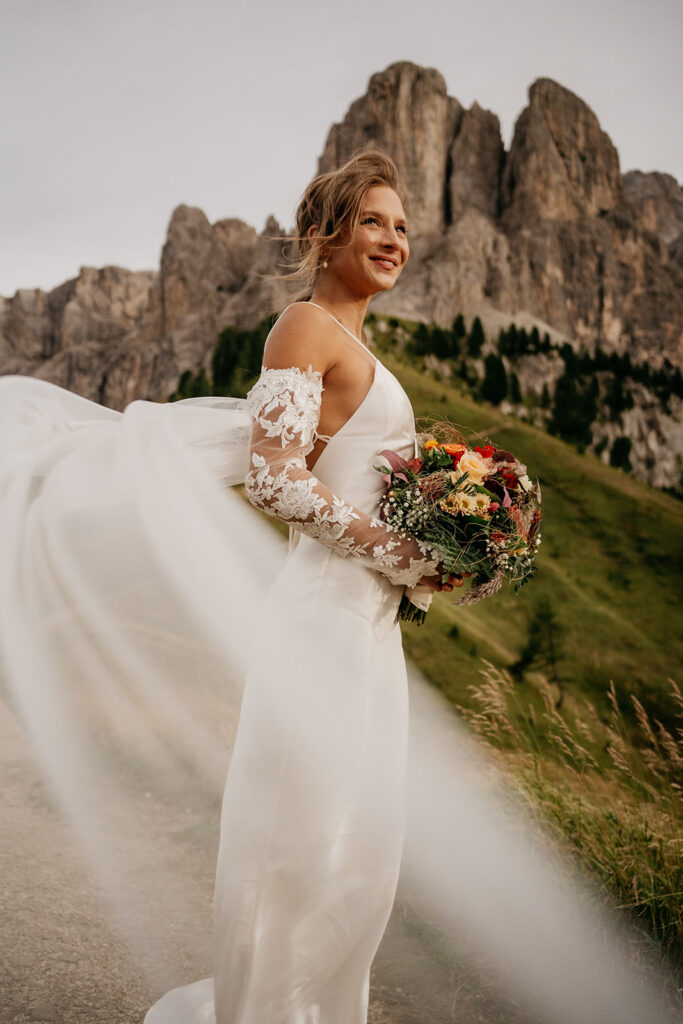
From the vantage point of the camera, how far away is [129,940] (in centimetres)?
318

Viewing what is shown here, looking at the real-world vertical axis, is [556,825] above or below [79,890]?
above

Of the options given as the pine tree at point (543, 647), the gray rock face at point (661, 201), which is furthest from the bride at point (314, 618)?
the gray rock face at point (661, 201)

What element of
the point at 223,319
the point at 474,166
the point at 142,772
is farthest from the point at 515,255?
the point at 142,772

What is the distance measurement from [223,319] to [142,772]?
3232 inches

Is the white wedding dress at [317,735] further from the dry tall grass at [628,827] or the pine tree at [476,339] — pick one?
the pine tree at [476,339]

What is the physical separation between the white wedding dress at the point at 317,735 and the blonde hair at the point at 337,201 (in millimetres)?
304

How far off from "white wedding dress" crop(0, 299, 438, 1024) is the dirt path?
1043 millimetres

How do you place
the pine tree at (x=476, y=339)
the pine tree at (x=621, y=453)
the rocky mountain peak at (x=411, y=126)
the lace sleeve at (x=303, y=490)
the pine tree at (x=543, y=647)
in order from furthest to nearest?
the rocky mountain peak at (x=411, y=126) < the pine tree at (x=476, y=339) < the pine tree at (x=621, y=453) < the pine tree at (x=543, y=647) < the lace sleeve at (x=303, y=490)

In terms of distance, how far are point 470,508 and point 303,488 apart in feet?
1.47

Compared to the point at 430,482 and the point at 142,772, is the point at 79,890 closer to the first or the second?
the point at 142,772

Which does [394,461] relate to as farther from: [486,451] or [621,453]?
[621,453]

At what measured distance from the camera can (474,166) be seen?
9225cm

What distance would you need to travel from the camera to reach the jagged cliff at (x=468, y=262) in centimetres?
8378

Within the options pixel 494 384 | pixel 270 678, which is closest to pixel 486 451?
pixel 270 678
